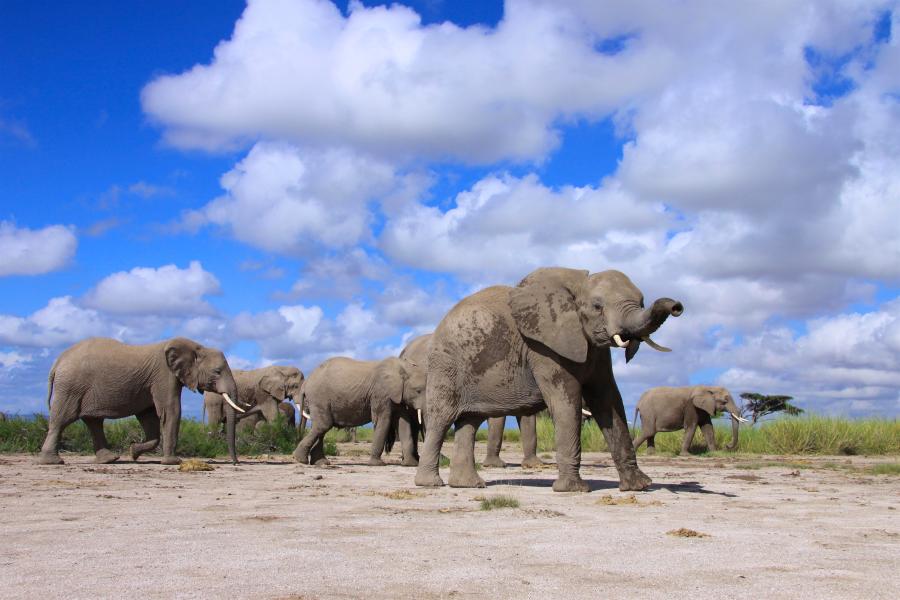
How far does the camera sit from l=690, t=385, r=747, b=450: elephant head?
25547mm

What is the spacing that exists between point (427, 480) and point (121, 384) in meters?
8.29

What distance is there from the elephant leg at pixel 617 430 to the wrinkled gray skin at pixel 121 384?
9.17 meters

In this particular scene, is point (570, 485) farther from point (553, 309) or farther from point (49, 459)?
point (49, 459)

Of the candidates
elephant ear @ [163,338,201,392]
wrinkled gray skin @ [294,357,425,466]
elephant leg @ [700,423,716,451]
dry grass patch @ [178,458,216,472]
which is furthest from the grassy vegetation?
dry grass patch @ [178,458,216,472]

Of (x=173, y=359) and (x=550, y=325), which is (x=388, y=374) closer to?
(x=173, y=359)

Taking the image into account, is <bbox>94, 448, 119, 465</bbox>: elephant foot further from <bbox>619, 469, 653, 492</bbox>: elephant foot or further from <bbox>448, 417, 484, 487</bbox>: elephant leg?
<bbox>619, 469, 653, 492</bbox>: elephant foot

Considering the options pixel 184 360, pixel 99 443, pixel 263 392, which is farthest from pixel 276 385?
pixel 99 443

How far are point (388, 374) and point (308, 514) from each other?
31.7 feet

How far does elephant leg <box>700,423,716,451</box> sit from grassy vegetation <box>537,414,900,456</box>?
0.45 meters

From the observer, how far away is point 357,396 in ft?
66.4

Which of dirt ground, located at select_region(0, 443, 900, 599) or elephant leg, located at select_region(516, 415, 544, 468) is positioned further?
elephant leg, located at select_region(516, 415, 544, 468)

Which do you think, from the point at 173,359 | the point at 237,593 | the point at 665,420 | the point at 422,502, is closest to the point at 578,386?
the point at 422,502

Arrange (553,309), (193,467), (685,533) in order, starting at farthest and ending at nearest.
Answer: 1. (193,467)
2. (553,309)
3. (685,533)

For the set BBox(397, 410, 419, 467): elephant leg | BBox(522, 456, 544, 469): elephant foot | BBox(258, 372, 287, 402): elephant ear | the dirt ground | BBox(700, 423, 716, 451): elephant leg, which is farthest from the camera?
BBox(258, 372, 287, 402): elephant ear
